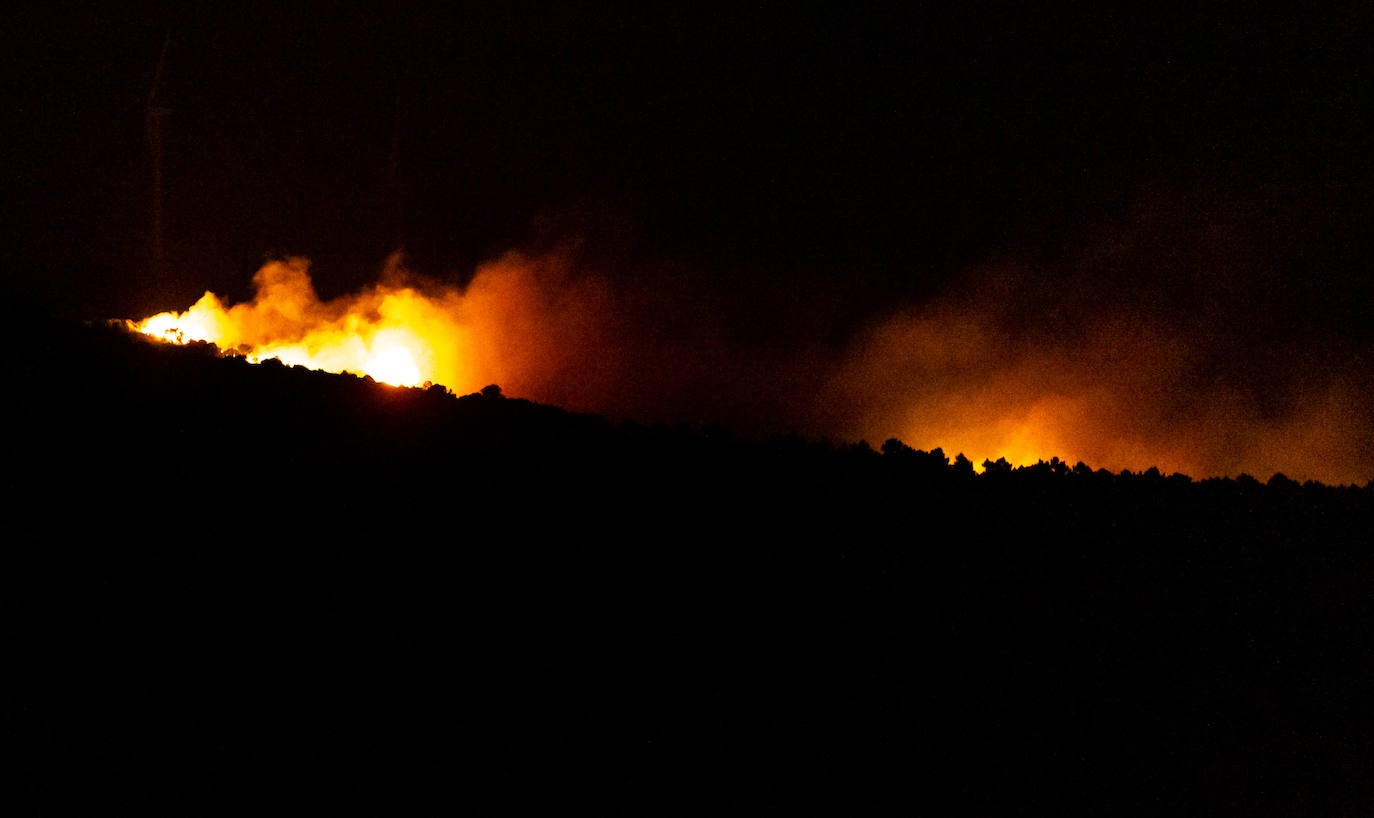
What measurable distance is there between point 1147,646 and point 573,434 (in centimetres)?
390

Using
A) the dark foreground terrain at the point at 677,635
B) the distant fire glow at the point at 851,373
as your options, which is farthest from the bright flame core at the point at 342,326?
the dark foreground terrain at the point at 677,635

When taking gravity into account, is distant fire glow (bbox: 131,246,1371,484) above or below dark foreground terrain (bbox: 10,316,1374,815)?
above

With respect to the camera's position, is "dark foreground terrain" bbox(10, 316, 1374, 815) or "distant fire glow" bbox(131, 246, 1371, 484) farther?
"distant fire glow" bbox(131, 246, 1371, 484)

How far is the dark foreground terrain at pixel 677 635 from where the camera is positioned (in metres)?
5.53

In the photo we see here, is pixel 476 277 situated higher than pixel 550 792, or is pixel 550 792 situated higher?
pixel 476 277

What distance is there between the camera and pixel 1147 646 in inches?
236

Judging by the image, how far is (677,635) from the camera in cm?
586

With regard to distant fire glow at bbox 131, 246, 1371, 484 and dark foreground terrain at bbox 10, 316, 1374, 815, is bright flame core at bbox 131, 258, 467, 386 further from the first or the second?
dark foreground terrain at bbox 10, 316, 1374, 815

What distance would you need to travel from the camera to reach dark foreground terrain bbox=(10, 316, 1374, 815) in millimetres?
5531

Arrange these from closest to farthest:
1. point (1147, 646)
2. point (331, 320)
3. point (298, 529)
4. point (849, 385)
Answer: point (1147, 646) → point (298, 529) → point (849, 385) → point (331, 320)

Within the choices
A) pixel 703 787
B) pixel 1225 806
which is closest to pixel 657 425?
pixel 703 787

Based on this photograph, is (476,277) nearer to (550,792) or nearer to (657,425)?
(657,425)

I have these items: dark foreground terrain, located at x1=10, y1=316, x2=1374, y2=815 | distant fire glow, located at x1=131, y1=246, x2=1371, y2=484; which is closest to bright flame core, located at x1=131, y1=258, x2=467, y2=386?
distant fire glow, located at x1=131, y1=246, x2=1371, y2=484

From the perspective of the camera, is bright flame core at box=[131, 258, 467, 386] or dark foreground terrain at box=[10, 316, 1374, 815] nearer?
dark foreground terrain at box=[10, 316, 1374, 815]
